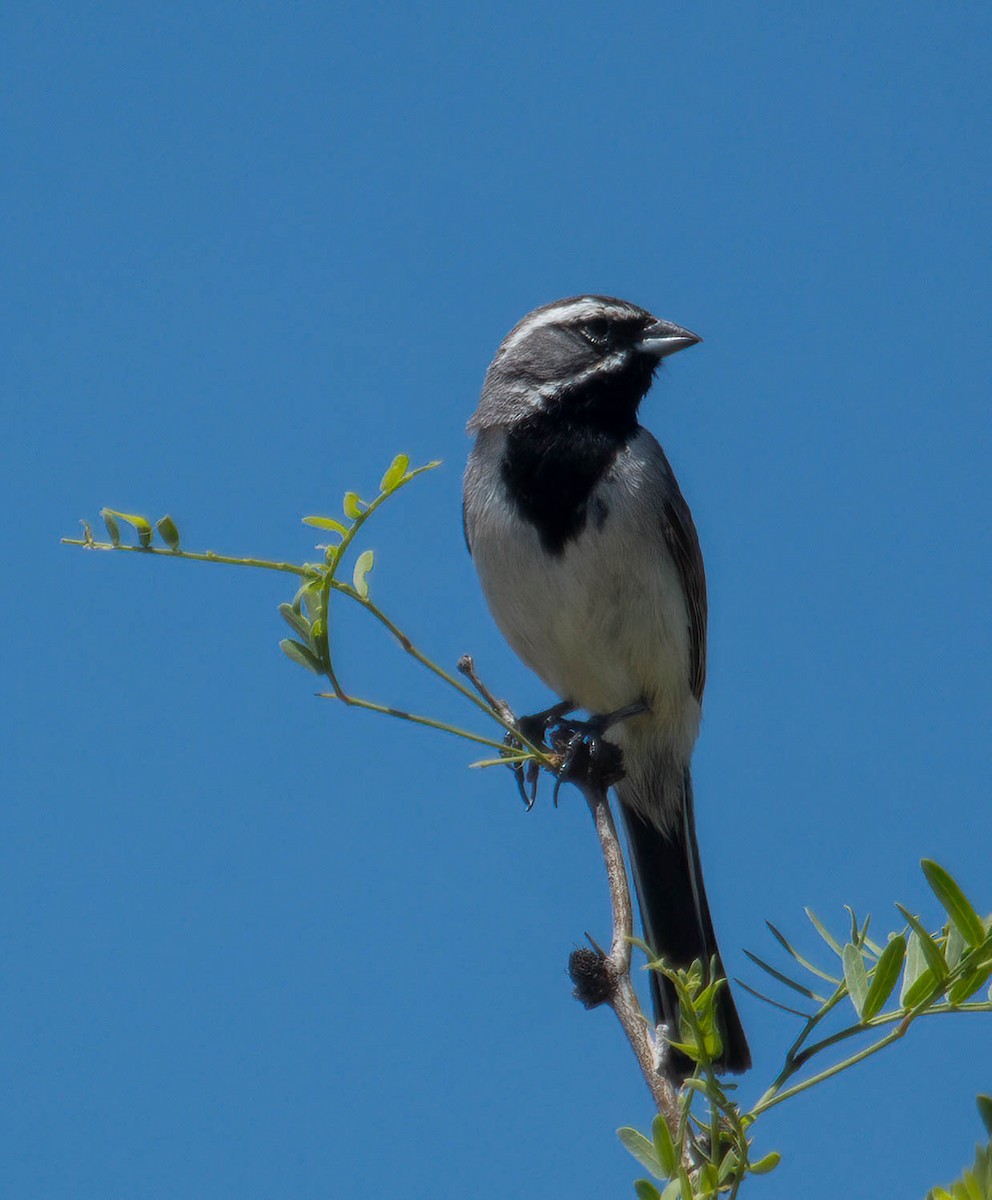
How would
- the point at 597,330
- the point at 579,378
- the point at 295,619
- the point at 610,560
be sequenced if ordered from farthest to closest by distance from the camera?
the point at 597,330 → the point at 579,378 → the point at 610,560 → the point at 295,619

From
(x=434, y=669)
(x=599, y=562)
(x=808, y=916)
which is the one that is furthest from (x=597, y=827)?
(x=599, y=562)

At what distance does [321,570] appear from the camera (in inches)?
91.7

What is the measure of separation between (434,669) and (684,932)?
3.01 m

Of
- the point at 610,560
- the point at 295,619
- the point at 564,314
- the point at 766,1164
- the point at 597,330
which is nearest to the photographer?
the point at 766,1164

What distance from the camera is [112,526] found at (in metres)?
2.46

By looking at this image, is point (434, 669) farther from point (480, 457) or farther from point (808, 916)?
point (480, 457)

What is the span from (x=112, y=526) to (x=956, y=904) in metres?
1.51

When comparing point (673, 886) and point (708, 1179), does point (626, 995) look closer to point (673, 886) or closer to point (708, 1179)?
point (708, 1179)

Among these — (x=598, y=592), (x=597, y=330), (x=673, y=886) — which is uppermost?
(x=597, y=330)

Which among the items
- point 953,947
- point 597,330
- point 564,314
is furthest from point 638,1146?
point 564,314

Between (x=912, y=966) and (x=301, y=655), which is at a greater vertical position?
(x=301, y=655)

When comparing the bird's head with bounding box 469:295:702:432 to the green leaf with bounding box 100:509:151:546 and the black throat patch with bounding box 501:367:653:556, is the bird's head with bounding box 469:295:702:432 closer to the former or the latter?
the black throat patch with bounding box 501:367:653:556

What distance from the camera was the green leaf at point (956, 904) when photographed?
59.1 inches

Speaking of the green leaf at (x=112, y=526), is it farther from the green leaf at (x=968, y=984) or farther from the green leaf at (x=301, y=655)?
the green leaf at (x=968, y=984)
